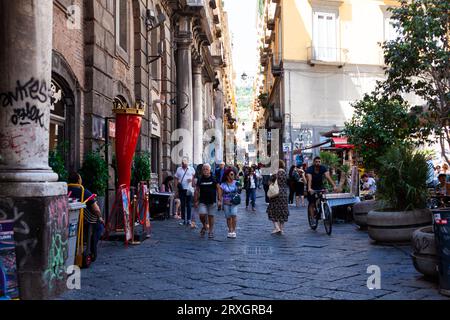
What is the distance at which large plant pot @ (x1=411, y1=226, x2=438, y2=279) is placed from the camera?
18.6 feet

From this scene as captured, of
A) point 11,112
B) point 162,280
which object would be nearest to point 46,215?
point 11,112

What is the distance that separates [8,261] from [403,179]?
5.85 metres

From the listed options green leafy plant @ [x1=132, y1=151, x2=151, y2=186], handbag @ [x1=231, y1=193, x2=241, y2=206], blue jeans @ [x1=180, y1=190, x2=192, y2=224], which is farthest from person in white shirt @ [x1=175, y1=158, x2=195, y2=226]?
handbag @ [x1=231, y1=193, x2=241, y2=206]

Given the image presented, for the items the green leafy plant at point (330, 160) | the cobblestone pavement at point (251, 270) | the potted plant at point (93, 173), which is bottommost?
the cobblestone pavement at point (251, 270)

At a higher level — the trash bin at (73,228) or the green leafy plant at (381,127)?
the green leafy plant at (381,127)

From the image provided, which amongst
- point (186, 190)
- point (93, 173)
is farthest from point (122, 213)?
point (186, 190)

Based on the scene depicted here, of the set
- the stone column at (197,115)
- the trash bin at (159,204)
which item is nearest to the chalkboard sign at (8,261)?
the trash bin at (159,204)

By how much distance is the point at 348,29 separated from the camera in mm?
30453

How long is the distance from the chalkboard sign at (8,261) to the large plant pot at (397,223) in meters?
5.72

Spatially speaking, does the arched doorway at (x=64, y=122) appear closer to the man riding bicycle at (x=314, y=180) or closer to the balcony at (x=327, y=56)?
the man riding bicycle at (x=314, y=180)

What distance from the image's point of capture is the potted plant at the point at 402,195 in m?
8.16

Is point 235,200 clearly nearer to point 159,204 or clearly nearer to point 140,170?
point 140,170

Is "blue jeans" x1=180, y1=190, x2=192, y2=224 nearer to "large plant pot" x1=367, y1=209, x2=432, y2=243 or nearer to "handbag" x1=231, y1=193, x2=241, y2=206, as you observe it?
"handbag" x1=231, y1=193, x2=241, y2=206
